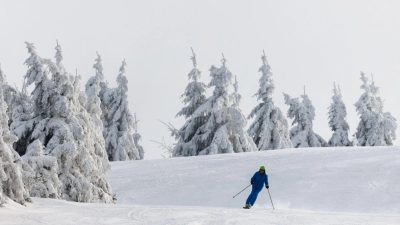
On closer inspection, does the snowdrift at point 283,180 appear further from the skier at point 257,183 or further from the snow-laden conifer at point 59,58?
the snow-laden conifer at point 59,58

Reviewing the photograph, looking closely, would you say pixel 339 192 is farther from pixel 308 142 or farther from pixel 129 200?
pixel 308 142

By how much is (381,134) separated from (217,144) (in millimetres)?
17818

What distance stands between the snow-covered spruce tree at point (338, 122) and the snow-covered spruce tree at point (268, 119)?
8.73m

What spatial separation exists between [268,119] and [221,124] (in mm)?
5807

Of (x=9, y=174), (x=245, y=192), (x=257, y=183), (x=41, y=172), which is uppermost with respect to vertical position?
(x=9, y=174)

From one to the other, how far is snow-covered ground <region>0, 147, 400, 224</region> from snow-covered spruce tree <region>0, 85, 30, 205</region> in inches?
15.4

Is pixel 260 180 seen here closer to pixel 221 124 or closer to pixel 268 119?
pixel 221 124

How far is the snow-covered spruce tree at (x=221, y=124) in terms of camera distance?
3678 centimetres

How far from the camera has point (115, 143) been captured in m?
42.9

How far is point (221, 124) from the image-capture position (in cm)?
3803

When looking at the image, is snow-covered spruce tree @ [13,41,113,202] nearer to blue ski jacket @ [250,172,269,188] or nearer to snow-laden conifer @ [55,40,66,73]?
snow-laden conifer @ [55,40,66,73]

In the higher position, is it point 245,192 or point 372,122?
point 372,122

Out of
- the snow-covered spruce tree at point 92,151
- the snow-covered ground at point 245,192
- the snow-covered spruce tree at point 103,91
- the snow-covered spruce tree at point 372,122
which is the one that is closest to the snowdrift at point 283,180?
the snow-covered ground at point 245,192

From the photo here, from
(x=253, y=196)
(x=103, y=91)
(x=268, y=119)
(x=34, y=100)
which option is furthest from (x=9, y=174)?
(x=103, y=91)
